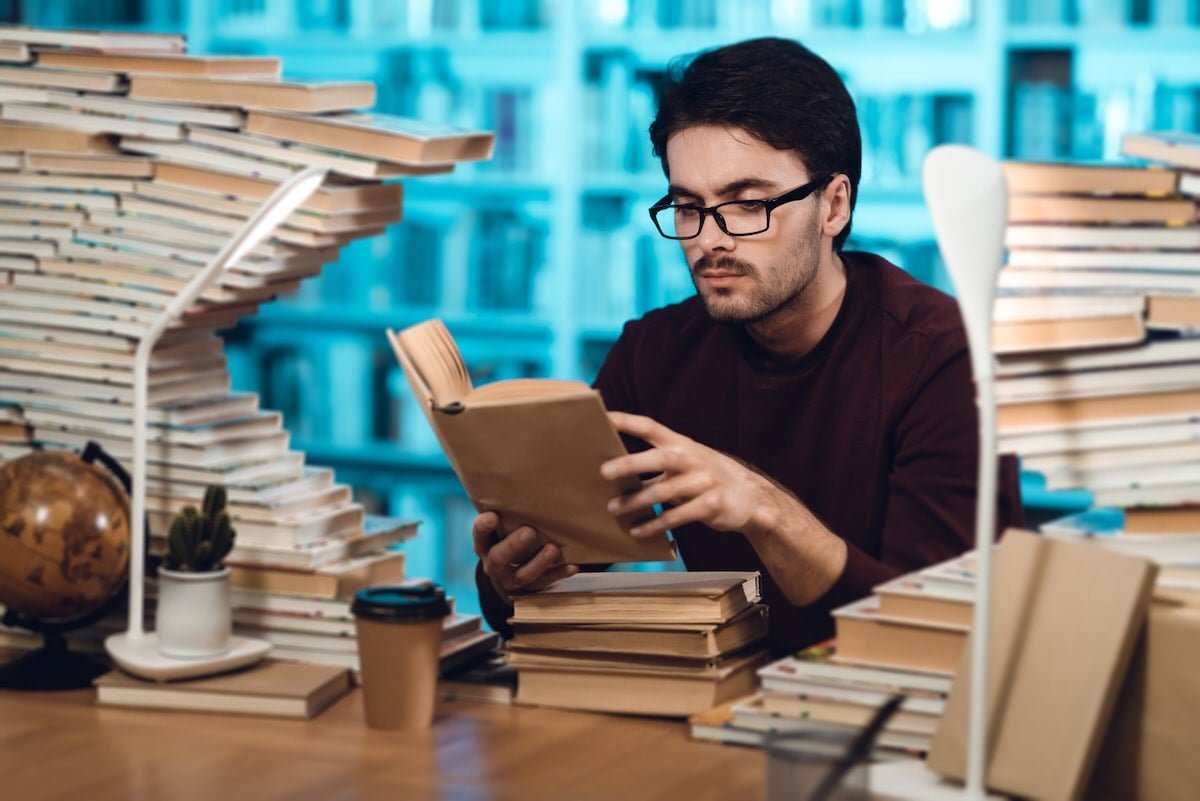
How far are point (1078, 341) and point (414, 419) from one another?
280cm

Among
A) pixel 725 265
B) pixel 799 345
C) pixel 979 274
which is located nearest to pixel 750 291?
pixel 725 265

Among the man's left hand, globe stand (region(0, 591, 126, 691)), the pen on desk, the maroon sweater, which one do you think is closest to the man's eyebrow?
the maroon sweater

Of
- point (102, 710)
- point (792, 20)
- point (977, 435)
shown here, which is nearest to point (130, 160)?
point (102, 710)

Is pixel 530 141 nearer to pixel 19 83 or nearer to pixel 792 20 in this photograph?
pixel 792 20

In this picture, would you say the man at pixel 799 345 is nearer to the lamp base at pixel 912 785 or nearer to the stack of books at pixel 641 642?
the stack of books at pixel 641 642

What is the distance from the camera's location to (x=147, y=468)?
182cm

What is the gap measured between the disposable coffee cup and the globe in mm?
314

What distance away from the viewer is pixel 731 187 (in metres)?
1.88

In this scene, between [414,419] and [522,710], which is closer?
[522,710]

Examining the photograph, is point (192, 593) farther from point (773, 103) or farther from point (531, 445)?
point (773, 103)

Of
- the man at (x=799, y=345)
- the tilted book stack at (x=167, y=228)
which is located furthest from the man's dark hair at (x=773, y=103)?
the tilted book stack at (x=167, y=228)

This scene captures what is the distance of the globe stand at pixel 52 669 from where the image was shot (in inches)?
64.9

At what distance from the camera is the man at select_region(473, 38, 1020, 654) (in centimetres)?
185

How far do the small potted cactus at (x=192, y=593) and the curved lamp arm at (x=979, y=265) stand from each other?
2.68ft
